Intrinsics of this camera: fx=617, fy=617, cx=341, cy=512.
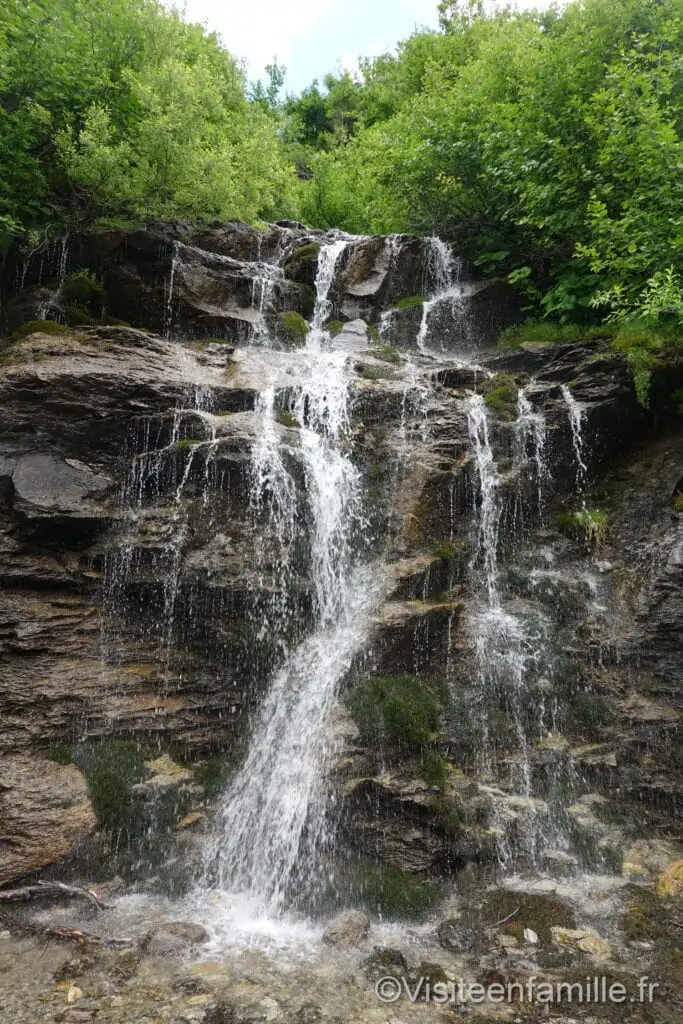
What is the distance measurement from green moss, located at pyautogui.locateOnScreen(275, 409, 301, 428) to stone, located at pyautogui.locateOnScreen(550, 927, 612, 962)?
7351mm

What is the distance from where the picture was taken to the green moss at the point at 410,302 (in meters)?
14.7

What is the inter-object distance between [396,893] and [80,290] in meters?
12.1

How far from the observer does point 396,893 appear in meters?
6.05

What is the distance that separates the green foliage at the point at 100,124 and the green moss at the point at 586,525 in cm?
1088

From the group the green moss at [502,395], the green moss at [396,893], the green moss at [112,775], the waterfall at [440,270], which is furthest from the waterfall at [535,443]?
the green moss at [112,775]

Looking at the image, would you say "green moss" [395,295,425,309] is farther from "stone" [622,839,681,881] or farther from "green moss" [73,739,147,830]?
"stone" [622,839,681,881]

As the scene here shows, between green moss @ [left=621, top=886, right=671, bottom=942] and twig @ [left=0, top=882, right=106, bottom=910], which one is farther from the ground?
green moss @ [left=621, top=886, right=671, bottom=942]

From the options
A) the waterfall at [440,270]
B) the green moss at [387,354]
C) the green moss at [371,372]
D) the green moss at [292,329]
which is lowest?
the green moss at [371,372]

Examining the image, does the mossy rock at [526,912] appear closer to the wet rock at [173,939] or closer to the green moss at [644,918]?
the green moss at [644,918]

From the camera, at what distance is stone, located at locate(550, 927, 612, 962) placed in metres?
5.14

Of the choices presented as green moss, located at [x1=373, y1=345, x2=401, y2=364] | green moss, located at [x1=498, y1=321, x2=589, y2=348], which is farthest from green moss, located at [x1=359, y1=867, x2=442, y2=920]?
green moss, located at [x1=498, y1=321, x2=589, y2=348]

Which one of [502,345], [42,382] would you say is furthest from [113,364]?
[502,345]

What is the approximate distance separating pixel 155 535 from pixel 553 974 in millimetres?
6455

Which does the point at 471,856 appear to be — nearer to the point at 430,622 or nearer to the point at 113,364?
the point at 430,622
